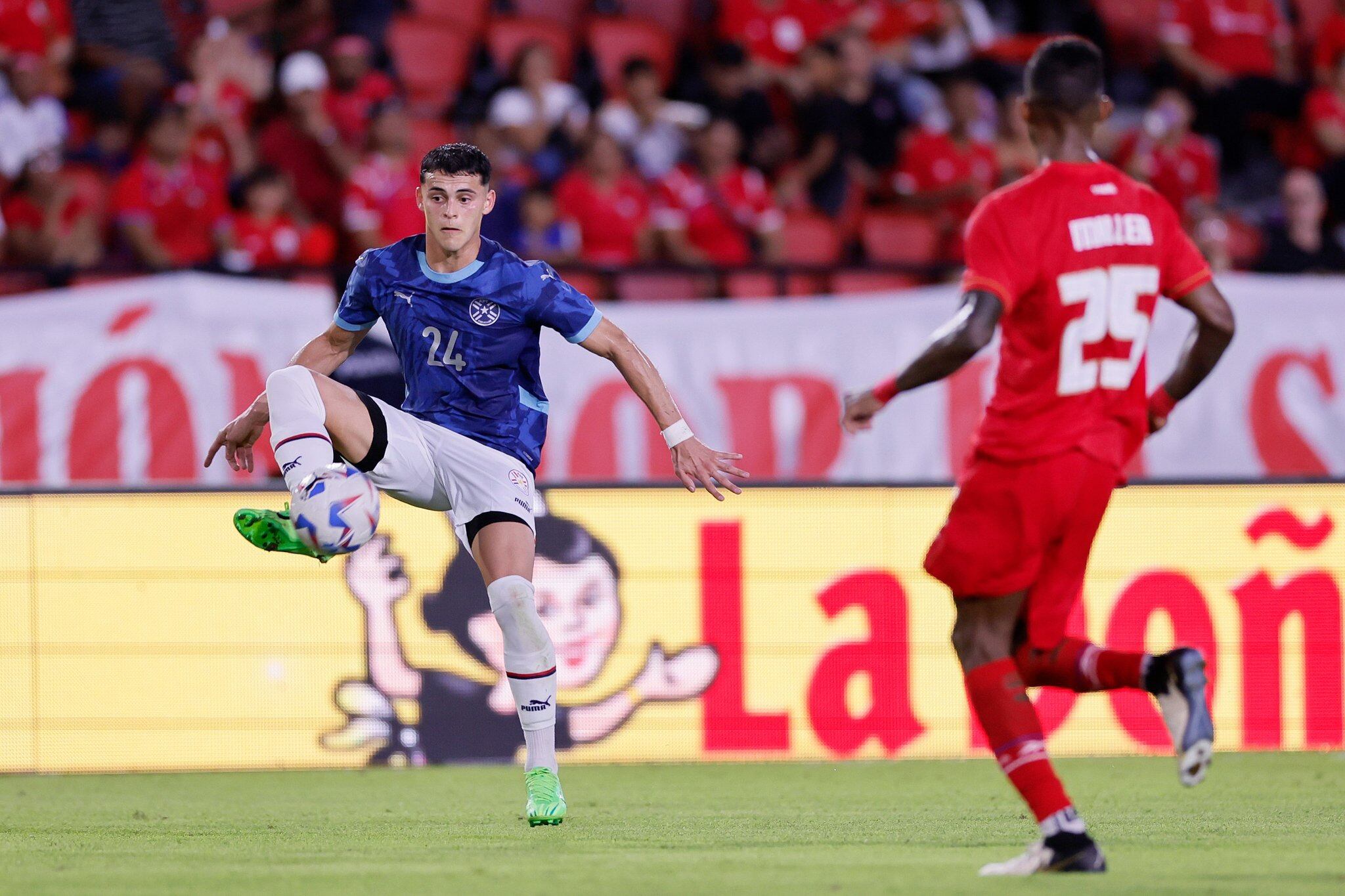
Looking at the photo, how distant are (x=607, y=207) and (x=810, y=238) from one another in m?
1.45

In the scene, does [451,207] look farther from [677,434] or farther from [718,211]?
[718,211]

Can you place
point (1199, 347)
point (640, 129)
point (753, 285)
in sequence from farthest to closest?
point (640, 129) < point (753, 285) < point (1199, 347)

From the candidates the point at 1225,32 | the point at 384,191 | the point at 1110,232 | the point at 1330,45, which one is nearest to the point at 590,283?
the point at 384,191

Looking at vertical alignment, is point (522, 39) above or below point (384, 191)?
above

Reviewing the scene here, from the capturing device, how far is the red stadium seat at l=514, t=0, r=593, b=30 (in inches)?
553

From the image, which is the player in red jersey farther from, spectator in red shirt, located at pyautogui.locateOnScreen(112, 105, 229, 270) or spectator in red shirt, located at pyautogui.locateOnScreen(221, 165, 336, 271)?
spectator in red shirt, located at pyautogui.locateOnScreen(112, 105, 229, 270)

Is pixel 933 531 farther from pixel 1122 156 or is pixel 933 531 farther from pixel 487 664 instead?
pixel 1122 156

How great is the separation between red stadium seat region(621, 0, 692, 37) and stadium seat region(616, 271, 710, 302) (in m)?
4.09

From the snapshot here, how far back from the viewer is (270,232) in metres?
11.2

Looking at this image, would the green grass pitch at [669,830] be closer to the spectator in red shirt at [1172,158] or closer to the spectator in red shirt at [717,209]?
the spectator in red shirt at [717,209]

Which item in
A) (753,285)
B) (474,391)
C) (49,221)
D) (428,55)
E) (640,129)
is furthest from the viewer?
(428,55)

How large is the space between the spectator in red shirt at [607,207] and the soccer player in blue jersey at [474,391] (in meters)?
5.47

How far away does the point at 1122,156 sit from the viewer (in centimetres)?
1320

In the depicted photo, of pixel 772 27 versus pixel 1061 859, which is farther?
pixel 772 27
